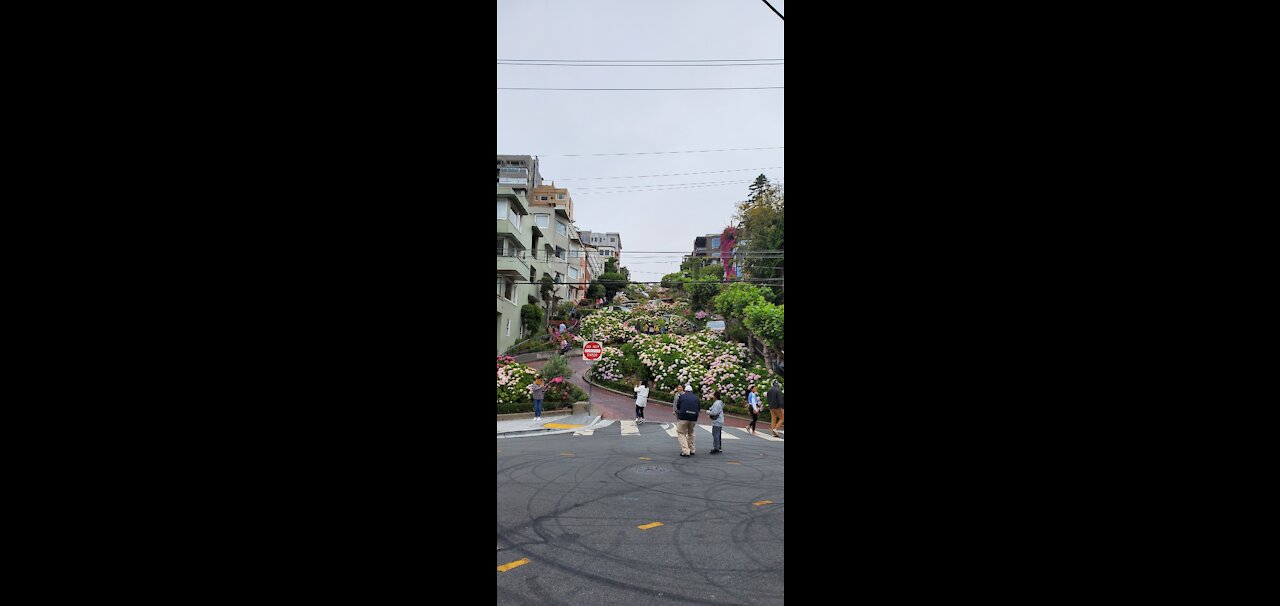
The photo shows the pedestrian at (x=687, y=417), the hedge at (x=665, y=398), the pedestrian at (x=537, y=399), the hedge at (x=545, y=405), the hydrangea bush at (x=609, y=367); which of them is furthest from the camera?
the hydrangea bush at (x=609, y=367)

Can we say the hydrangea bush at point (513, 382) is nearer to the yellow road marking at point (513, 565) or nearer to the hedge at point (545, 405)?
the hedge at point (545, 405)

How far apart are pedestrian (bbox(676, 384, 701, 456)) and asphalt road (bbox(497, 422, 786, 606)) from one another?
30 cm

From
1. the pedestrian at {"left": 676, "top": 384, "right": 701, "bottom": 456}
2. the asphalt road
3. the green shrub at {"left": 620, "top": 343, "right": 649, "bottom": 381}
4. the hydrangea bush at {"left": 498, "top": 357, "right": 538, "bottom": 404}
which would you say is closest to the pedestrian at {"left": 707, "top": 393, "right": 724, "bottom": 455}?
the asphalt road

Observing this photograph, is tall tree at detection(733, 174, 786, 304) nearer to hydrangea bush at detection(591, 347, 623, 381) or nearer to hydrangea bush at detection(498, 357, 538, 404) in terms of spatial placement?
hydrangea bush at detection(591, 347, 623, 381)

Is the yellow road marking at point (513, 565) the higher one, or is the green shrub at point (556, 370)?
the green shrub at point (556, 370)

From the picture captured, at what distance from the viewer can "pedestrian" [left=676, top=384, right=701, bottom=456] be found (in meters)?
12.1

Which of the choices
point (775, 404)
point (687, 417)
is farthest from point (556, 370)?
point (687, 417)

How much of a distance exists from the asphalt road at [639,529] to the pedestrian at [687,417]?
30 centimetres

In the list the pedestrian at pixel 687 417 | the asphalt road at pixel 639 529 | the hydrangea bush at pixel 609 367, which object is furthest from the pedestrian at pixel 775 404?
the hydrangea bush at pixel 609 367

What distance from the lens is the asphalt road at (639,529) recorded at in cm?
501

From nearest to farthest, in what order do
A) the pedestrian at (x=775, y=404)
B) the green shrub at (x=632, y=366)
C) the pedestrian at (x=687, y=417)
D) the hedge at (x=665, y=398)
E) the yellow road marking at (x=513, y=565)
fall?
the yellow road marking at (x=513, y=565) → the pedestrian at (x=687, y=417) → the pedestrian at (x=775, y=404) → the hedge at (x=665, y=398) → the green shrub at (x=632, y=366)
